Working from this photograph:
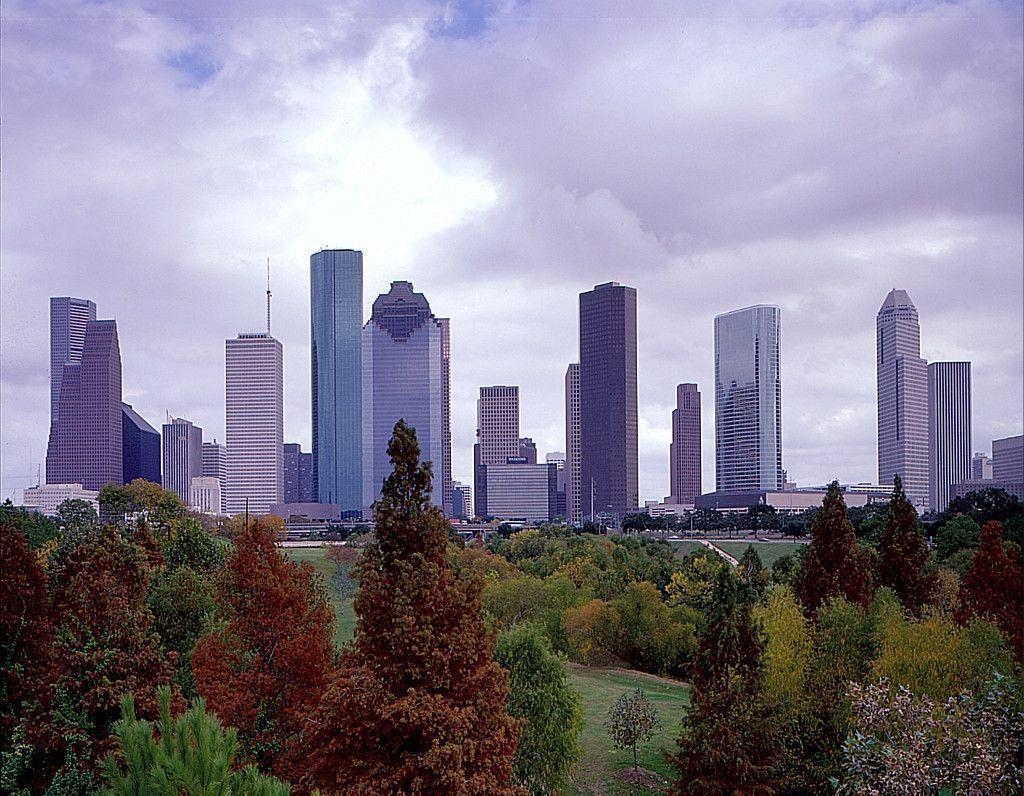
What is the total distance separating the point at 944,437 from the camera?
1743 inches

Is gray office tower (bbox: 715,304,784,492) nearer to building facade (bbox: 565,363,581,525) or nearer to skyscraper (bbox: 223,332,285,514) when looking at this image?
building facade (bbox: 565,363,581,525)

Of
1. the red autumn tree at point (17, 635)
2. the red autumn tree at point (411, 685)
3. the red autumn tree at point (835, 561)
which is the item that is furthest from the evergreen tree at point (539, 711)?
the red autumn tree at point (17, 635)

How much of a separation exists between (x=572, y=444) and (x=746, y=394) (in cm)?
6496

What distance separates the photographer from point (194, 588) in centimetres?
1975

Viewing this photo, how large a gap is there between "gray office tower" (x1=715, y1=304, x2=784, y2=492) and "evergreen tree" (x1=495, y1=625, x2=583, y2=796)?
10253 cm

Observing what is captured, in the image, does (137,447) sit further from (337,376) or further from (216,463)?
(337,376)

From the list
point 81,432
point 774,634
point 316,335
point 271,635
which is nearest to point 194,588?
point 271,635

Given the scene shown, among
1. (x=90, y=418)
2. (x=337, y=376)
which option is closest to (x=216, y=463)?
(x=337, y=376)

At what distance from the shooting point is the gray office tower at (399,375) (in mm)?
169375

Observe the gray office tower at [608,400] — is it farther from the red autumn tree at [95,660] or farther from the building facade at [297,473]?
the red autumn tree at [95,660]

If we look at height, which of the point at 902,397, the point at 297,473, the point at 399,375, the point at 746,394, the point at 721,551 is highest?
the point at 399,375

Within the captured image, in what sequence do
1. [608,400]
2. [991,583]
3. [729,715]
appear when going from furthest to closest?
1. [608,400]
2. [991,583]
3. [729,715]

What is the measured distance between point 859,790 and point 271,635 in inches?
288

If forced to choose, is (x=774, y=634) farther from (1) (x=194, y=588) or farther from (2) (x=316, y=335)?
(2) (x=316, y=335)
